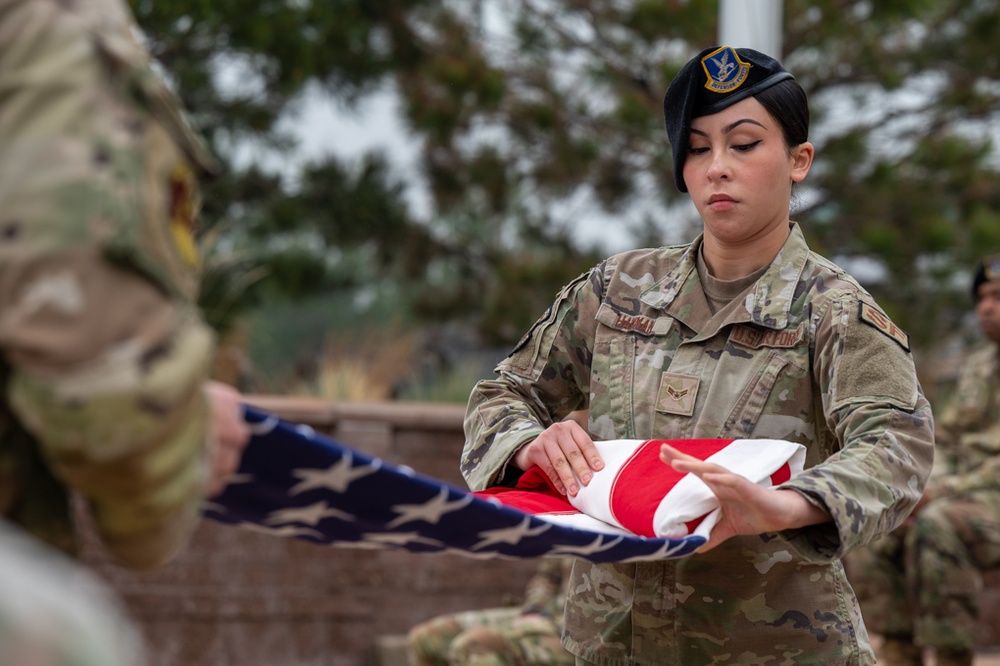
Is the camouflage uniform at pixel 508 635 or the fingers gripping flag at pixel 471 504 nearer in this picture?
the fingers gripping flag at pixel 471 504

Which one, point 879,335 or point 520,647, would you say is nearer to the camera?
point 879,335

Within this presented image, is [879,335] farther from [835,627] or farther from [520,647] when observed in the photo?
[520,647]

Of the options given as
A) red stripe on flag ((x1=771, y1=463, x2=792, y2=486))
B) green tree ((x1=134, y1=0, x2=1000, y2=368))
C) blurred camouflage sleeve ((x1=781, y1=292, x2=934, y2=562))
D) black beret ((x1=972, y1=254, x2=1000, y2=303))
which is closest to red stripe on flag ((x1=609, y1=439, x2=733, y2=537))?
red stripe on flag ((x1=771, y1=463, x2=792, y2=486))

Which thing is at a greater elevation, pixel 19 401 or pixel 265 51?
pixel 19 401

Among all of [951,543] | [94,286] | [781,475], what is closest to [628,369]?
[781,475]

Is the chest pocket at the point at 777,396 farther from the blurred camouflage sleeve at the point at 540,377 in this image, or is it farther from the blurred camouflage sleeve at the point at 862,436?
the blurred camouflage sleeve at the point at 540,377

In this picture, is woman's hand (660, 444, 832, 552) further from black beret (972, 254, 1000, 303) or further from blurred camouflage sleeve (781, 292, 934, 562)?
black beret (972, 254, 1000, 303)

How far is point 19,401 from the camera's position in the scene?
50.1 inches

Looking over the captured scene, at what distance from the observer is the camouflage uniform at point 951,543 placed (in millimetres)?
5812

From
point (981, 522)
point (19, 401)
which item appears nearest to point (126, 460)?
point (19, 401)

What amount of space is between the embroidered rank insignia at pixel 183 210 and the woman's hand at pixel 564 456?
1.17 m

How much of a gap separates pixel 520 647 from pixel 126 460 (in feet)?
12.0

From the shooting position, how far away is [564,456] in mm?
2492

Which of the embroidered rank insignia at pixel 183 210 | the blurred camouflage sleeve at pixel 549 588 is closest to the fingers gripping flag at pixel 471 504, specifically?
the embroidered rank insignia at pixel 183 210
